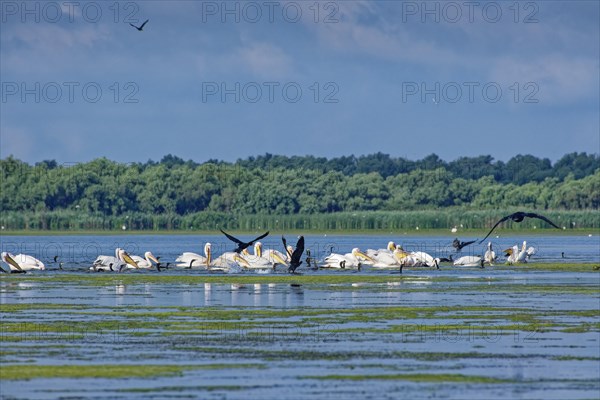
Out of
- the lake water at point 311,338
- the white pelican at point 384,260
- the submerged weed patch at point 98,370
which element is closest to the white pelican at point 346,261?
the white pelican at point 384,260

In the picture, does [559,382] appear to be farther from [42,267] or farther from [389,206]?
[389,206]

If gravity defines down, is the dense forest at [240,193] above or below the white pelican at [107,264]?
above

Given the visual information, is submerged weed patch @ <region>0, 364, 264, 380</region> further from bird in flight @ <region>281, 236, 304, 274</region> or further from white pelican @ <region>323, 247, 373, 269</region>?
white pelican @ <region>323, 247, 373, 269</region>

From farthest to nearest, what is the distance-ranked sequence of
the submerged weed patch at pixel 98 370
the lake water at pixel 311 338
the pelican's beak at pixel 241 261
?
the pelican's beak at pixel 241 261
the submerged weed patch at pixel 98 370
the lake water at pixel 311 338

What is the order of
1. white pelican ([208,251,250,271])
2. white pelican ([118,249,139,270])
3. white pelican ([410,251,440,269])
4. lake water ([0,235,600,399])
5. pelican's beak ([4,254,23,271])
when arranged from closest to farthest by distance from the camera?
1. lake water ([0,235,600,399])
2. pelican's beak ([4,254,23,271])
3. white pelican ([118,249,139,270])
4. white pelican ([208,251,250,271])
5. white pelican ([410,251,440,269])

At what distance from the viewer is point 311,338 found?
708 inches

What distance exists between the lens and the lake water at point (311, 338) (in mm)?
14195

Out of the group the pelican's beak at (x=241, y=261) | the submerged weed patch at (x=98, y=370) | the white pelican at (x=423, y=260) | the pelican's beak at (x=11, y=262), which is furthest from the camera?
the white pelican at (x=423, y=260)

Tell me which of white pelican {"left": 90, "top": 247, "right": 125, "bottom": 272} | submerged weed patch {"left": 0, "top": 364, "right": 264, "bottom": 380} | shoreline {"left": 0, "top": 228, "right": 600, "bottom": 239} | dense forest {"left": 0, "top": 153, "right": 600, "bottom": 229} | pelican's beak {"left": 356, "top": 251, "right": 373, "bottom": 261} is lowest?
submerged weed patch {"left": 0, "top": 364, "right": 264, "bottom": 380}

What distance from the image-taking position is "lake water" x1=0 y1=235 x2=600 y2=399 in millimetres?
14195

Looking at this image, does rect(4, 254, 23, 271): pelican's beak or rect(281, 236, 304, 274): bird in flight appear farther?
rect(4, 254, 23, 271): pelican's beak

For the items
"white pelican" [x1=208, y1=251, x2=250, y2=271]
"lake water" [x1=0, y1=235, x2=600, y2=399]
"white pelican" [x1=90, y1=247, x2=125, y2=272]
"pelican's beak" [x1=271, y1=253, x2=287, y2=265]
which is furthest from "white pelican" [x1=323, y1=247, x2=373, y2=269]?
"lake water" [x1=0, y1=235, x2=600, y2=399]

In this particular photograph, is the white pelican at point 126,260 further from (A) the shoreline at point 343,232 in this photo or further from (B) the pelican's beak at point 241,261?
(A) the shoreline at point 343,232

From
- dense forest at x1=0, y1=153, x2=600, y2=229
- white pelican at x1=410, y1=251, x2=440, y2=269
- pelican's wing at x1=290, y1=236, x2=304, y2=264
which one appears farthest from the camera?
dense forest at x1=0, y1=153, x2=600, y2=229
